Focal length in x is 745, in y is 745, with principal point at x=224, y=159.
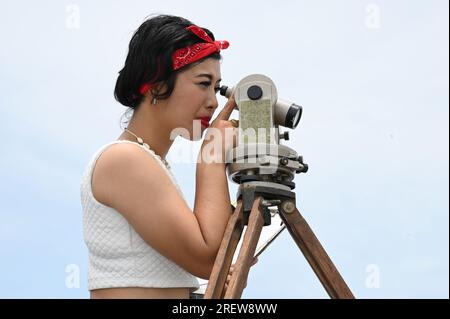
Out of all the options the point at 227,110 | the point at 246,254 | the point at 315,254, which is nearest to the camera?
the point at 246,254

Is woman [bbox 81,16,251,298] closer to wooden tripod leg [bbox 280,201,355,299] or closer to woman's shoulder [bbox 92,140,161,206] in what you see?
woman's shoulder [bbox 92,140,161,206]

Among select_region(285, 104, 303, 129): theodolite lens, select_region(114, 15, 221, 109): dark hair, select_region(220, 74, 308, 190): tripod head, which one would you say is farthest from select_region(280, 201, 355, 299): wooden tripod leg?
select_region(114, 15, 221, 109): dark hair

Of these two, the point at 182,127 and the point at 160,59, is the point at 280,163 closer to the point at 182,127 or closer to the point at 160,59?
the point at 182,127

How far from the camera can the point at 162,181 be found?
10.5 feet

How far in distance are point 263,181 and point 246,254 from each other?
39 cm

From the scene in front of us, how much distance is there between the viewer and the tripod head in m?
3.21

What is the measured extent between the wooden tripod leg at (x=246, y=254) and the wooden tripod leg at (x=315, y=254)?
0.50 ft

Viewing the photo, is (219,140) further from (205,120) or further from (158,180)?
(158,180)

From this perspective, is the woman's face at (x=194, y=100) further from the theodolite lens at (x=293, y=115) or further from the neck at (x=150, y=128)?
the theodolite lens at (x=293, y=115)

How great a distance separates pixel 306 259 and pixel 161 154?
882 mm

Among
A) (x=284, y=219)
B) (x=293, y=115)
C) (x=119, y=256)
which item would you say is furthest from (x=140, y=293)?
(x=293, y=115)

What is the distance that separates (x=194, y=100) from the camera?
3.44 metres

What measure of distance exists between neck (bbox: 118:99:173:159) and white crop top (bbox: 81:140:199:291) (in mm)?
142
